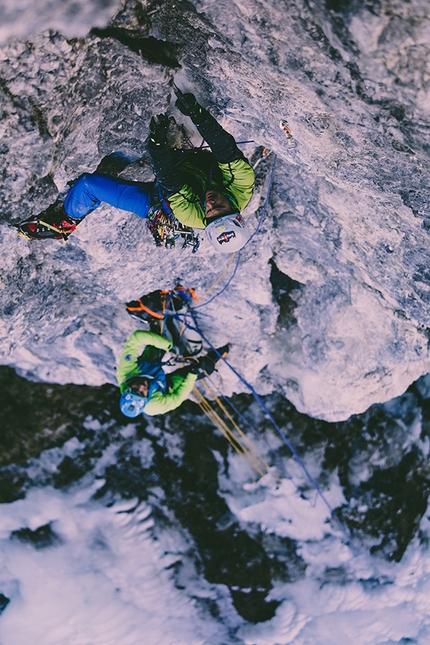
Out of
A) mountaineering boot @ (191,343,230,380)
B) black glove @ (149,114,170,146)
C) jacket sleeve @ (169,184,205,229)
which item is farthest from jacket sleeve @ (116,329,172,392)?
black glove @ (149,114,170,146)

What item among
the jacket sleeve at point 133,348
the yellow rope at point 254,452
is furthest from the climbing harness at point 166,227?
the yellow rope at point 254,452

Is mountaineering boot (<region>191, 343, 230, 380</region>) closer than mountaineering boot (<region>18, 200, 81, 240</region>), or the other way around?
mountaineering boot (<region>18, 200, 81, 240</region>)

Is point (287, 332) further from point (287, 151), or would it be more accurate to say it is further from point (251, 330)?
point (287, 151)

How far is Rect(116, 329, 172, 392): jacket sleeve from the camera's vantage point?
15.3 ft

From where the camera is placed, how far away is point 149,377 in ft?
14.8

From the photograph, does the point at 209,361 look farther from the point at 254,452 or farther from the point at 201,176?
the point at 201,176

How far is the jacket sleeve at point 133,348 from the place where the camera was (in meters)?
4.65

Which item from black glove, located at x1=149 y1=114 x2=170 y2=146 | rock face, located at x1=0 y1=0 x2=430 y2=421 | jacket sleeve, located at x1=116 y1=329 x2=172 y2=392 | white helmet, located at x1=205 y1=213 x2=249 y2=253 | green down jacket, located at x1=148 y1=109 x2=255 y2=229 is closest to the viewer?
rock face, located at x1=0 y1=0 x2=430 y2=421

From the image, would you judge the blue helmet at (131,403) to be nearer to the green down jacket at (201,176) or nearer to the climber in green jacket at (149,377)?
the climber in green jacket at (149,377)

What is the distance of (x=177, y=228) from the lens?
3490mm

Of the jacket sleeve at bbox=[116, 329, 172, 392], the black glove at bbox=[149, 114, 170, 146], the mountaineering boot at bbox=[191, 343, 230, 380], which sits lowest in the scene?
the mountaineering boot at bbox=[191, 343, 230, 380]

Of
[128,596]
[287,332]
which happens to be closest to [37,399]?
[128,596]

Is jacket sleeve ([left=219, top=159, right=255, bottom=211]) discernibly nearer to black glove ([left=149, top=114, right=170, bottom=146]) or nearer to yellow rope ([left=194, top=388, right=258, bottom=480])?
black glove ([left=149, top=114, right=170, bottom=146])

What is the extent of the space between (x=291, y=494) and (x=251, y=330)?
277 centimetres
